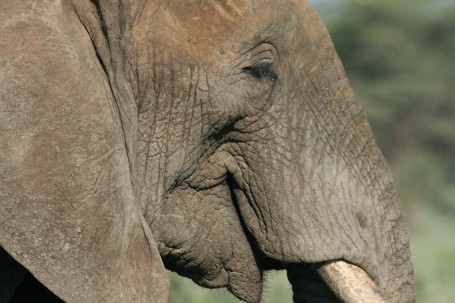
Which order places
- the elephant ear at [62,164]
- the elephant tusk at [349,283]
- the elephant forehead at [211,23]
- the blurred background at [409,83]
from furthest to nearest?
the blurred background at [409,83], the elephant tusk at [349,283], the elephant forehead at [211,23], the elephant ear at [62,164]

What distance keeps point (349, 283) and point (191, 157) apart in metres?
0.44

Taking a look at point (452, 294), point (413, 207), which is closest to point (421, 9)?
point (413, 207)

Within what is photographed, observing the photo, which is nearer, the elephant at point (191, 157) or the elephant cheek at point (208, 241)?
the elephant at point (191, 157)

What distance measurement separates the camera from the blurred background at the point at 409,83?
62.6 feet

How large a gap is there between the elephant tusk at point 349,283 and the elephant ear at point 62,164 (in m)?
0.55

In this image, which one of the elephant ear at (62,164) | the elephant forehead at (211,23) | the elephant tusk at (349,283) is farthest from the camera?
the elephant tusk at (349,283)

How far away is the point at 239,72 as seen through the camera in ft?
10.2

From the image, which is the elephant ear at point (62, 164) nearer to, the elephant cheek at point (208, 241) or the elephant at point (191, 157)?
the elephant at point (191, 157)

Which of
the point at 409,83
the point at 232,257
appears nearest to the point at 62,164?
the point at 232,257

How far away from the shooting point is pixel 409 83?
2058cm

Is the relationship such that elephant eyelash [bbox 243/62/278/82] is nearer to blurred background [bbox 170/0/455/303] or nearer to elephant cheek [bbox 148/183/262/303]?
elephant cheek [bbox 148/183/262/303]

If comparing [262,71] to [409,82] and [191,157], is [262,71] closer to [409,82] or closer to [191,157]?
[191,157]

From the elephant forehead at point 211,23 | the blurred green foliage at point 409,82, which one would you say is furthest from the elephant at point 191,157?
the blurred green foliage at point 409,82

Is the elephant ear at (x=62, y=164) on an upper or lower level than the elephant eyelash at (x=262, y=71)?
lower
